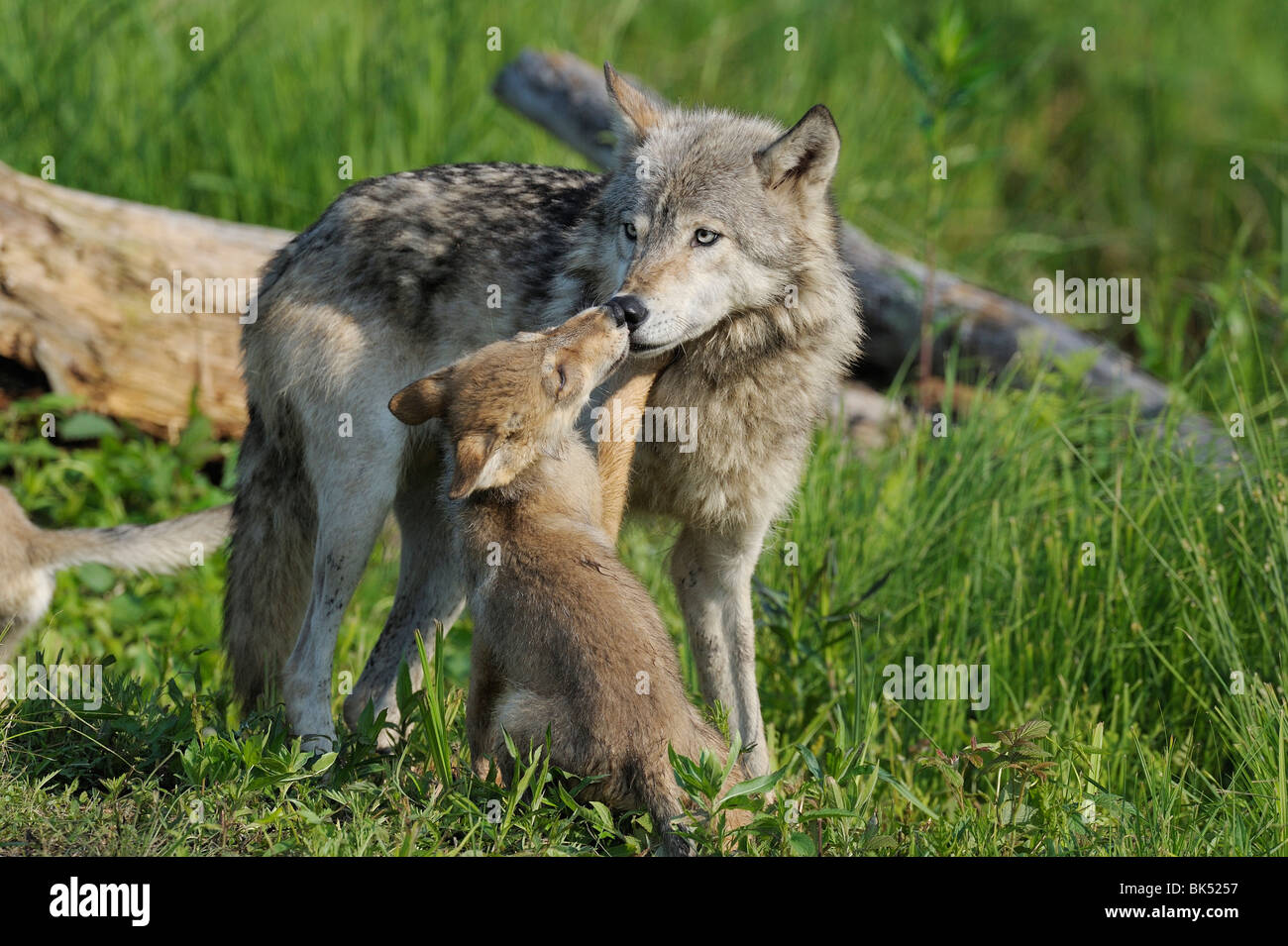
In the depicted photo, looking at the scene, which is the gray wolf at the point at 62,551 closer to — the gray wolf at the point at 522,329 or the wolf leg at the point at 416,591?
the gray wolf at the point at 522,329

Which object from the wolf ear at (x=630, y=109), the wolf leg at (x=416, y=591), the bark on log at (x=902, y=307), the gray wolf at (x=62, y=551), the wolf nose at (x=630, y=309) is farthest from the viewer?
the bark on log at (x=902, y=307)

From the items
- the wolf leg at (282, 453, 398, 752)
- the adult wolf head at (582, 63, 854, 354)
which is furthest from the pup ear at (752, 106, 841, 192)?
the wolf leg at (282, 453, 398, 752)

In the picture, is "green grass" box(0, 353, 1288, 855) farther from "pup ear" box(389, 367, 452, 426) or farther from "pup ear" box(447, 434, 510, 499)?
"pup ear" box(389, 367, 452, 426)

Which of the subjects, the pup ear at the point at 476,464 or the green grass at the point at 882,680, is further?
the pup ear at the point at 476,464

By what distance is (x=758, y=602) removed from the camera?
5414 millimetres

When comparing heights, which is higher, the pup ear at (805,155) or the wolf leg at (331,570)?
the pup ear at (805,155)

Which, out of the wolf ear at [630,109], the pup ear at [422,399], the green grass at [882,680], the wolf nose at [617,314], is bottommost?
the green grass at [882,680]

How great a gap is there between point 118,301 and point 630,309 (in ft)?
11.5

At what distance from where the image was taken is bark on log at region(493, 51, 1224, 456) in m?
7.36

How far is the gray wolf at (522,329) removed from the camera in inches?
169

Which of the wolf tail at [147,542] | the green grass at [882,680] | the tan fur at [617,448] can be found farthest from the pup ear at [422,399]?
the wolf tail at [147,542]

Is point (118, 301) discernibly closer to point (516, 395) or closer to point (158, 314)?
point (158, 314)
